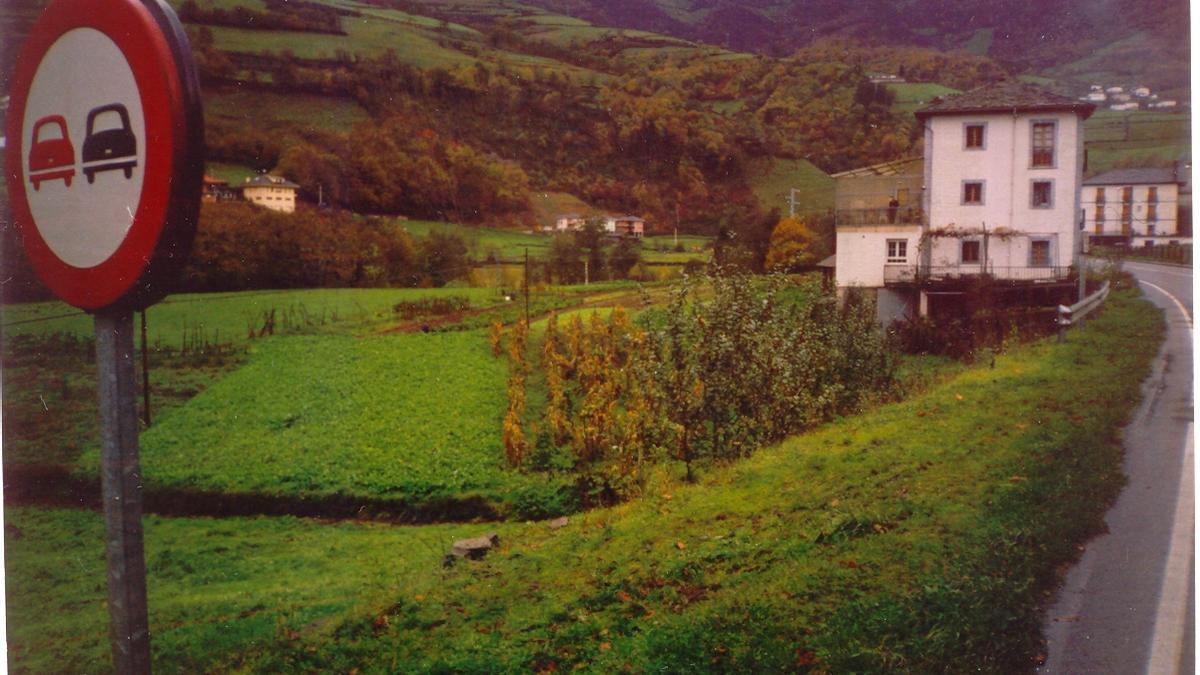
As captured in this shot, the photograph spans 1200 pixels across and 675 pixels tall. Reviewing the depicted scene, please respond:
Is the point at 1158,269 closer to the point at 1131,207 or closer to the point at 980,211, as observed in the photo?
the point at 1131,207

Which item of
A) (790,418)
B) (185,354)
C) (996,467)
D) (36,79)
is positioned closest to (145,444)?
(185,354)

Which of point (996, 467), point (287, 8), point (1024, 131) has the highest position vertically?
point (287, 8)

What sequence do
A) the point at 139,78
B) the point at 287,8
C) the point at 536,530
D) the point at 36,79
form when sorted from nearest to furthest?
the point at 139,78 < the point at 36,79 < the point at 536,530 < the point at 287,8

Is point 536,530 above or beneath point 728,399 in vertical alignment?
beneath

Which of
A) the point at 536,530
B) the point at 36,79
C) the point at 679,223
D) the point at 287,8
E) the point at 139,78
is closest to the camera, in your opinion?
the point at 139,78

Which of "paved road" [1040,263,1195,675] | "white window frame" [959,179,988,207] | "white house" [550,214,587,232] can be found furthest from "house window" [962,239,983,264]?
"white house" [550,214,587,232]

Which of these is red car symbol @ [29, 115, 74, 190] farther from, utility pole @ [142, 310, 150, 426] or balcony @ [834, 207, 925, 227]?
balcony @ [834, 207, 925, 227]

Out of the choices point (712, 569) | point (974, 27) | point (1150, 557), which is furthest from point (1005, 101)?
point (712, 569)

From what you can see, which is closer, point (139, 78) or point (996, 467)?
point (139, 78)

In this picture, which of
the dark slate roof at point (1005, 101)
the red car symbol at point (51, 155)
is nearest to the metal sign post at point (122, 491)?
the red car symbol at point (51, 155)

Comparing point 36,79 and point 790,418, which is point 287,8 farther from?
point 790,418

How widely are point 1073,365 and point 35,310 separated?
5260 millimetres

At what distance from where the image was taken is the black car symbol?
3.29m

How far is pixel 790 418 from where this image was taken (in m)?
5.04
